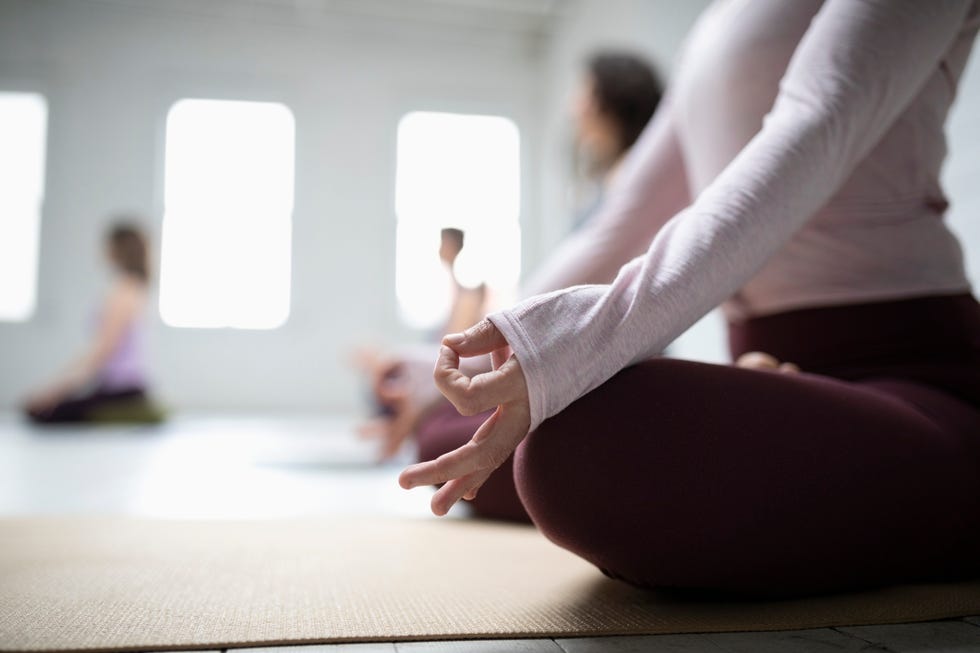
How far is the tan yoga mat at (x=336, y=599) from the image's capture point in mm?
655

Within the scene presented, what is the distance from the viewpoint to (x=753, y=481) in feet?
2.20

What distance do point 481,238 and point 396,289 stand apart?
37.5 inches

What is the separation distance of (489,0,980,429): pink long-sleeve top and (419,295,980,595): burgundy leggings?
0.07m

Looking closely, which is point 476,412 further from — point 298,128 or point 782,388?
point 298,128

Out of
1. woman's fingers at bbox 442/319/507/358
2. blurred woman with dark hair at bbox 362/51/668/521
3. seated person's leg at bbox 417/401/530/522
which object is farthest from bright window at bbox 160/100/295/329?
woman's fingers at bbox 442/319/507/358

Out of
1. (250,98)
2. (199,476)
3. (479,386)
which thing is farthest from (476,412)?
(250,98)

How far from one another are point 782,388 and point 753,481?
0.32ft

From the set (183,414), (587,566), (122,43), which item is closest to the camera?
(587,566)

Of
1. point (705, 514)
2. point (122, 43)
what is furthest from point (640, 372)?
point (122, 43)

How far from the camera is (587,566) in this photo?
95 centimetres

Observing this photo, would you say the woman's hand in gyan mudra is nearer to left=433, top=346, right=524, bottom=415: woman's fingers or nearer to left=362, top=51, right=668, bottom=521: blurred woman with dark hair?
left=433, top=346, right=524, bottom=415: woman's fingers

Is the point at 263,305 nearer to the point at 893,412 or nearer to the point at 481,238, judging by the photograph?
the point at 481,238

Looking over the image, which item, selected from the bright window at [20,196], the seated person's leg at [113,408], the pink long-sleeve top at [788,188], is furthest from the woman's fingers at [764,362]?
the bright window at [20,196]

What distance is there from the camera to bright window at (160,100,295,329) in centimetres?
638
